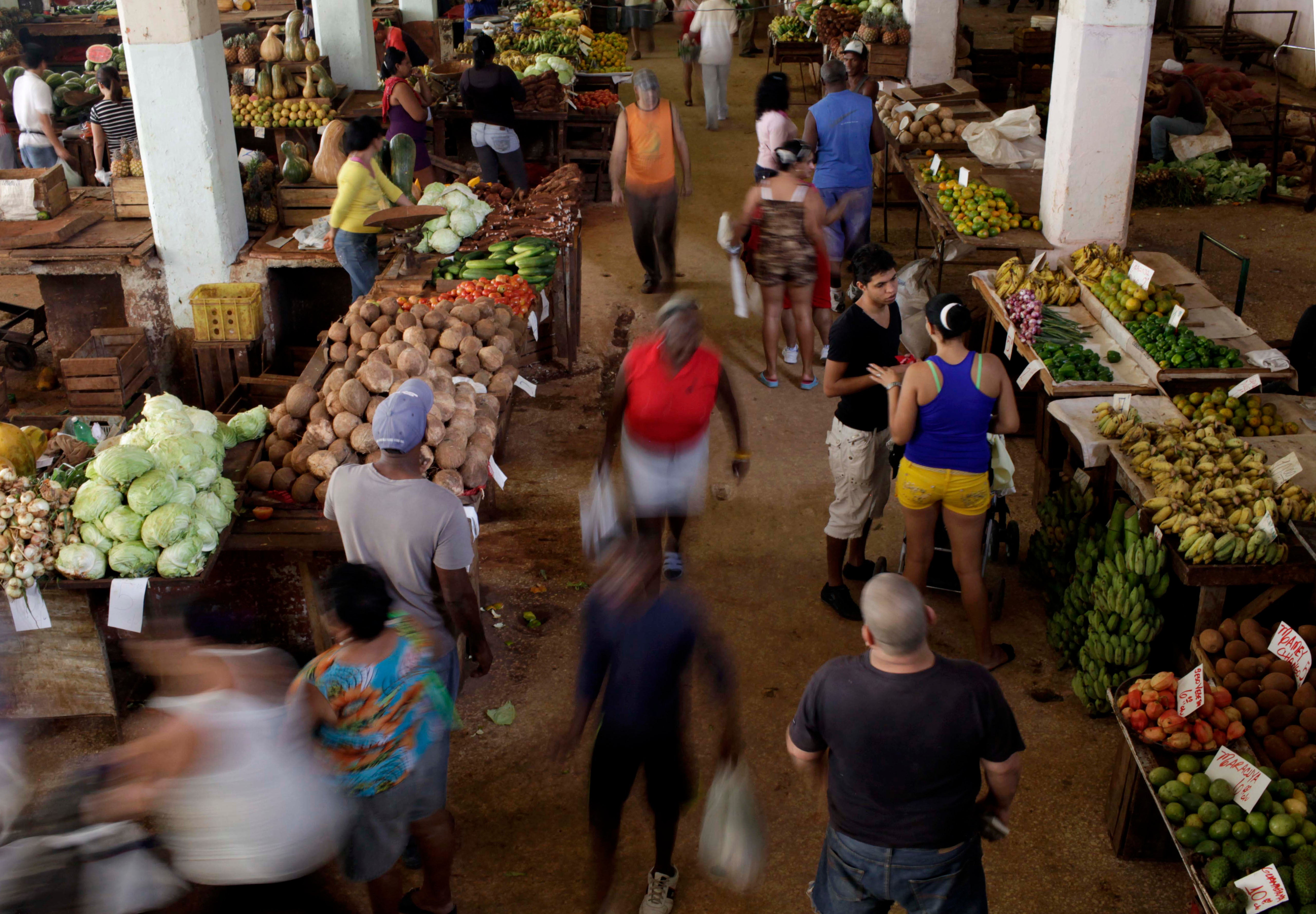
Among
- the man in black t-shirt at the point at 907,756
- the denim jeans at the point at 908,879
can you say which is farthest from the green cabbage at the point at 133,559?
the denim jeans at the point at 908,879

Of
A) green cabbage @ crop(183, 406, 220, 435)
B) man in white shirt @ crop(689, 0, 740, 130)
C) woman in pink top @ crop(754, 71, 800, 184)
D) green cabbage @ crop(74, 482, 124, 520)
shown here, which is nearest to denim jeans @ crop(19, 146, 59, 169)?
woman in pink top @ crop(754, 71, 800, 184)

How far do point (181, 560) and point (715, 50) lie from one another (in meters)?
12.0

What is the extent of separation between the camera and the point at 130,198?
909 centimetres

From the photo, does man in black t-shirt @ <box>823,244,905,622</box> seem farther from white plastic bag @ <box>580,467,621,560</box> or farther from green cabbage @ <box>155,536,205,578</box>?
green cabbage @ <box>155,536,205,578</box>

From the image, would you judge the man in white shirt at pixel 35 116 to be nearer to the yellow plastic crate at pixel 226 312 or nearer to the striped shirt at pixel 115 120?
the striped shirt at pixel 115 120

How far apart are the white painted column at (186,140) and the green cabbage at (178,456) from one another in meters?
4.26

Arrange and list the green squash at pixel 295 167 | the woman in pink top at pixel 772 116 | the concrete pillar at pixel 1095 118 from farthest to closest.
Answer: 1. the green squash at pixel 295 167
2. the woman in pink top at pixel 772 116
3. the concrete pillar at pixel 1095 118

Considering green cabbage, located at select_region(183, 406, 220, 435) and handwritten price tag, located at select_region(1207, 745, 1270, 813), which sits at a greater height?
green cabbage, located at select_region(183, 406, 220, 435)

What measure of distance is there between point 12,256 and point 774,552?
6.38m

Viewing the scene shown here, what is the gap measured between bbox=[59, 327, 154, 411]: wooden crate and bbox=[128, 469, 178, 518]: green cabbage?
3305 mm

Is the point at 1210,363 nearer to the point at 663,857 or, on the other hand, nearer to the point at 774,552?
the point at 774,552

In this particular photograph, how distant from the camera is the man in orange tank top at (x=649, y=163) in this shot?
8.89 metres

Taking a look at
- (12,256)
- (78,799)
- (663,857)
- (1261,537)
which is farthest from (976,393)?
(12,256)

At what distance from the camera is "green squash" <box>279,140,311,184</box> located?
31.5 ft
